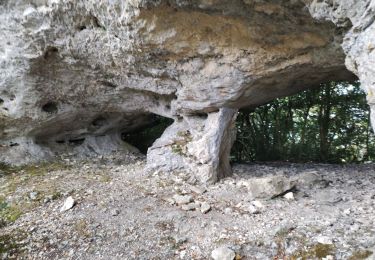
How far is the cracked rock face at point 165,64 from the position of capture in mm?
4488

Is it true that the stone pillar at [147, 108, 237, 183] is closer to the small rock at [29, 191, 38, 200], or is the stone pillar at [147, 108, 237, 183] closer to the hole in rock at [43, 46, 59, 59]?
the small rock at [29, 191, 38, 200]

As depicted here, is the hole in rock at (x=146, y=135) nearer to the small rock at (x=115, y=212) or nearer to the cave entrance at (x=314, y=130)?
the cave entrance at (x=314, y=130)

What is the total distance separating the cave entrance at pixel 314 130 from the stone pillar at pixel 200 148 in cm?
264

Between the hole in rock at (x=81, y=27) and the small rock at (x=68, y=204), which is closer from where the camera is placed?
the small rock at (x=68, y=204)

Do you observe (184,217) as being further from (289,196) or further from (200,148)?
(200,148)

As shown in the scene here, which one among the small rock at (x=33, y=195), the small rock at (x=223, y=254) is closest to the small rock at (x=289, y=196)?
the small rock at (x=223, y=254)

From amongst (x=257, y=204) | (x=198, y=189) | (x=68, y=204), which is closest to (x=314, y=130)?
(x=198, y=189)

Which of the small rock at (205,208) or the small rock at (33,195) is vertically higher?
the small rock at (205,208)

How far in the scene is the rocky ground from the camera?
3723 mm

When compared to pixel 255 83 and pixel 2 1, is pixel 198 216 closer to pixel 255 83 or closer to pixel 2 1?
pixel 255 83

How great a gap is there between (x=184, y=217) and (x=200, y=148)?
162cm

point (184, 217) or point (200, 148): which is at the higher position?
point (200, 148)

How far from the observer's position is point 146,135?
974cm

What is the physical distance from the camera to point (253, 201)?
4.71 metres
